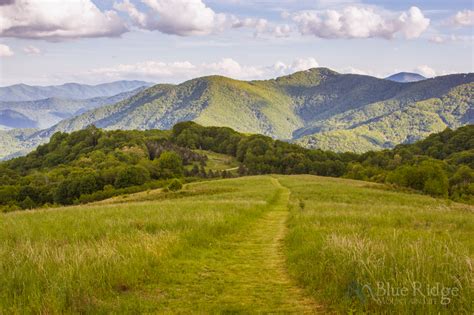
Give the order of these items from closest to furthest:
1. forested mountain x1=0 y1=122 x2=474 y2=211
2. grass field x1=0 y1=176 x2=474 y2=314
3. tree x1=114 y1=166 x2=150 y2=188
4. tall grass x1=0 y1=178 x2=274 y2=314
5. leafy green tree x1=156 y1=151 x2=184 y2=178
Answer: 1. grass field x1=0 y1=176 x2=474 y2=314
2. tall grass x1=0 y1=178 x2=274 y2=314
3. forested mountain x1=0 y1=122 x2=474 y2=211
4. tree x1=114 y1=166 x2=150 y2=188
5. leafy green tree x1=156 y1=151 x2=184 y2=178

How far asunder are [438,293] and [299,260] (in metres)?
4.76

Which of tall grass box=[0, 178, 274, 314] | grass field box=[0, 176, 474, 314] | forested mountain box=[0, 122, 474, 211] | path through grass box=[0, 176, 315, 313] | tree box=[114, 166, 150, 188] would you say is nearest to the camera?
grass field box=[0, 176, 474, 314]

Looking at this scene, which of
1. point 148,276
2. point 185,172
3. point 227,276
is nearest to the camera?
point 148,276

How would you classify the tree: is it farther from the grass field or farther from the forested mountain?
the grass field

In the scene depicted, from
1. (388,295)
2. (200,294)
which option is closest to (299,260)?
(200,294)

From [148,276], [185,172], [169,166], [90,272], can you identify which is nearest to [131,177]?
[169,166]

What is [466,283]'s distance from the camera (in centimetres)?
770

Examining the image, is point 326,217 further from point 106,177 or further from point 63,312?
point 106,177

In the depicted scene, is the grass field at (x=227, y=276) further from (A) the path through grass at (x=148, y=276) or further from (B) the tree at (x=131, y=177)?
(B) the tree at (x=131, y=177)

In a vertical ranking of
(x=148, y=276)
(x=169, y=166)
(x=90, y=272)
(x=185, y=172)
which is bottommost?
(x=185, y=172)

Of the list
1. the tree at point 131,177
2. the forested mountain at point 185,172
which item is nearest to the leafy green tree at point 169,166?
the forested mountain at point 185,172

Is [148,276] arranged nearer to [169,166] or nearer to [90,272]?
[90,272]

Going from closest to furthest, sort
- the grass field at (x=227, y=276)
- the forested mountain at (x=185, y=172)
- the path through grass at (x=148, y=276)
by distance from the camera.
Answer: the grass field at (x=227, y=276) < the path through grass at (x=148, y=276) < the forested mountain at (x=185, y=172)

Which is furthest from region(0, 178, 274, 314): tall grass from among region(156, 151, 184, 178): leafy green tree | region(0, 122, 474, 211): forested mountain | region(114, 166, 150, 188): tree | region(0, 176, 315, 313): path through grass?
region(156, 151, 184, 178): leafy green tree
